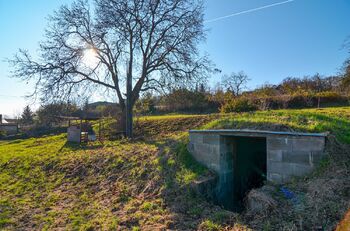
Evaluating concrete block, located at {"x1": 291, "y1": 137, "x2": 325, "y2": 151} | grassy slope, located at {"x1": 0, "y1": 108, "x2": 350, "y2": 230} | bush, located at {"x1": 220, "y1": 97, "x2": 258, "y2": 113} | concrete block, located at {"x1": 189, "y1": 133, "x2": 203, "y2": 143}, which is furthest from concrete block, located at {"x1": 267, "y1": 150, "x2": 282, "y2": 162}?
bush, located at {"x1": 220, "y1": 97, "x2": 258, "y2": 113}

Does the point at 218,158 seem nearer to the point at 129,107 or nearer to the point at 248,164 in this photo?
the point at 248,164

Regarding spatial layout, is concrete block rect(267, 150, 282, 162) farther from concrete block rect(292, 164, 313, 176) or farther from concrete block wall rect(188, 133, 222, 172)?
concrete block wall rect(188, 133, 222, 172)

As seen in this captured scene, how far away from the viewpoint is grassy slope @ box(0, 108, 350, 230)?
442cm

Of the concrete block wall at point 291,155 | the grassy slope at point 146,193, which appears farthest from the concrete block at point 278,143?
the grassy slope at point 146,193

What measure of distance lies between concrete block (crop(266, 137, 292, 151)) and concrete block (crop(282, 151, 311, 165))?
12 centimetres

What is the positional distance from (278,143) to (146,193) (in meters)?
3.18

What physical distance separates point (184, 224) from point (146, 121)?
11.8 metres

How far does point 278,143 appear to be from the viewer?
5.71m

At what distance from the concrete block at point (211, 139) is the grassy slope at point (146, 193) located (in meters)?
0.61

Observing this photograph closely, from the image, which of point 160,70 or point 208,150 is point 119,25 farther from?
point 208,150

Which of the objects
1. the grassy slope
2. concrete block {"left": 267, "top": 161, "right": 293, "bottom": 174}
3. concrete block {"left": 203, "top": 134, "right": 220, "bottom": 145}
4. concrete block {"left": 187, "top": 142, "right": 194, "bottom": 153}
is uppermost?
concrete block {"left": 203, "top": 134, "right": 220, "bottom": 145}

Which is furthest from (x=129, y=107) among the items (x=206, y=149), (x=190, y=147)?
(x=206, y=149)

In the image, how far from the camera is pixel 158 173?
6.91 m

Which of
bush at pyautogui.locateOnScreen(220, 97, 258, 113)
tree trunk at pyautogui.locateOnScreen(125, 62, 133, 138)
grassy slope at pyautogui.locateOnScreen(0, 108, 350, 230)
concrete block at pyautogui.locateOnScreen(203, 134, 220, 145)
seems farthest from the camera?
tree trunk at pyautogui.locateOnScreen(125, 62, 133, 138)
